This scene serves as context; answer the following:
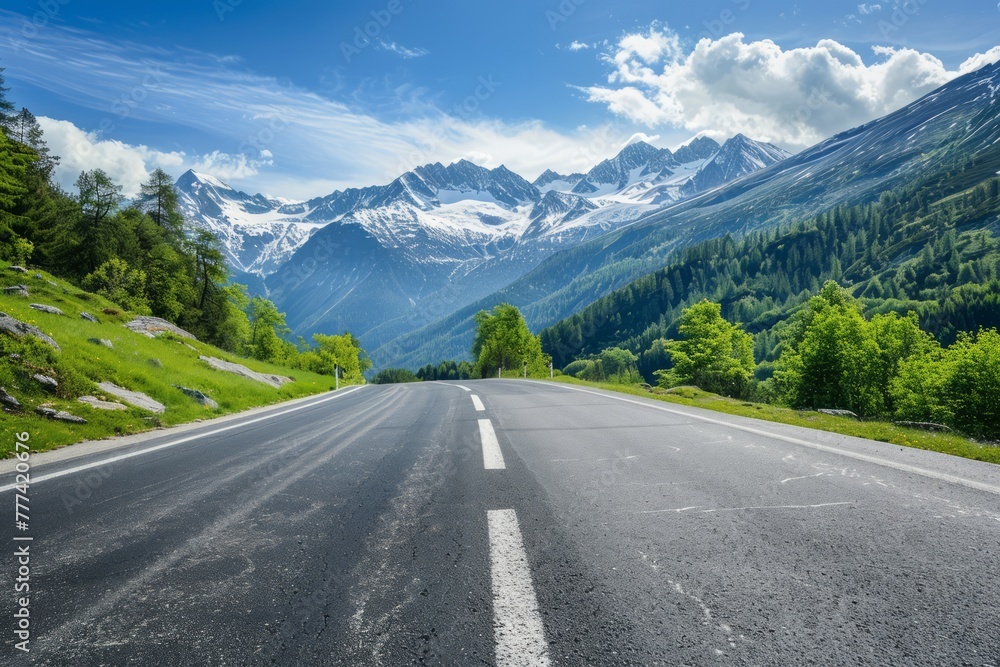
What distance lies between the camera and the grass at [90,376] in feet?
29.8

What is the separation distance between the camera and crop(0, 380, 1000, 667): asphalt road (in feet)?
6.61

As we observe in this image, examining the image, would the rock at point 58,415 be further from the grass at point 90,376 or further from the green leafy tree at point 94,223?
the green leafy tree at point 94,223

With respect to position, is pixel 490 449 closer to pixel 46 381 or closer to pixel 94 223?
pixel 46 381

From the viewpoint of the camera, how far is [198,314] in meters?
47.1

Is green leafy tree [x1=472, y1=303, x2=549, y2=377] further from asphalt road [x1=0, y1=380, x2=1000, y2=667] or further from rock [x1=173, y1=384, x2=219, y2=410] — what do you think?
asphalt road [x1=0, y1=380, x2=1000, y2=667]

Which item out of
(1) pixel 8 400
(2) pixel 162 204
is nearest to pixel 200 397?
(1) pixel 8 400

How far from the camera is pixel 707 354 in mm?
52188

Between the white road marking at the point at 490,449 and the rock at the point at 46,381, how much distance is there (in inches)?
373

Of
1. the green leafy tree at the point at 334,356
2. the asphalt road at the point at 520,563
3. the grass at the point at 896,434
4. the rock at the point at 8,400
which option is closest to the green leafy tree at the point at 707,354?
the grass at the point at 896,434

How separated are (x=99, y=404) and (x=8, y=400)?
1.78 meters

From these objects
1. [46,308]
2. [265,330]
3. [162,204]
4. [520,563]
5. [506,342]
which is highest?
[162,204]

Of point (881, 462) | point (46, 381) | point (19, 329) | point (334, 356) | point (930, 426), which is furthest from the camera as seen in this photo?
point (334, 356)

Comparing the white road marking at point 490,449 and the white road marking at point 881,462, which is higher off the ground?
the white road marking at point 881,462

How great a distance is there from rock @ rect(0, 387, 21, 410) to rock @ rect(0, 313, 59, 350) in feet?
10.8
